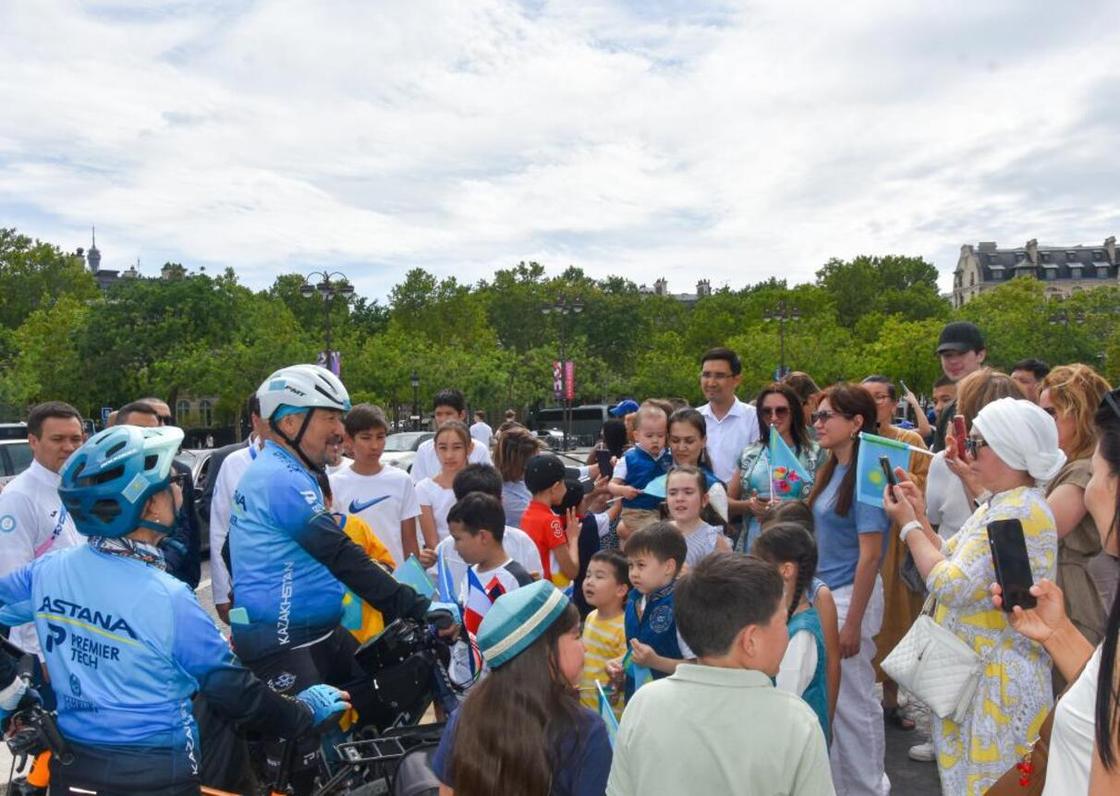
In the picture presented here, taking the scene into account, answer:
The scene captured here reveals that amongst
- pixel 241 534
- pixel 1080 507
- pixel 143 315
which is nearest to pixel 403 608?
pixel 241 534

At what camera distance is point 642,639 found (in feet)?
14.2

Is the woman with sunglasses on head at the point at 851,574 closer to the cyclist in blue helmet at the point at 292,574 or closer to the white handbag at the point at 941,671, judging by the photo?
the white handbag at the point at 941,671

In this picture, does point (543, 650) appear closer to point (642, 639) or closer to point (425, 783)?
point (425, 783)

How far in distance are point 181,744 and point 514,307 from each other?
3379 inches

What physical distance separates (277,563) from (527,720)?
5.17ft

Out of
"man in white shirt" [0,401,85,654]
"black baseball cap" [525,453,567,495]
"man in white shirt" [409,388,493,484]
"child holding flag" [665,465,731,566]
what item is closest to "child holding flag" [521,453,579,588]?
"black baseball cap" [525,453,567,495]

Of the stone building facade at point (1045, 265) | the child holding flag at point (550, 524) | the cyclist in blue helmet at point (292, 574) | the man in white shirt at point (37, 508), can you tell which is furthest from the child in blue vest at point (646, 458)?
the stone building facade at point (1045, 265)

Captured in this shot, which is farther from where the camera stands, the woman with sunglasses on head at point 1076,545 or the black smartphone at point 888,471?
the black smartphone at point 888,471

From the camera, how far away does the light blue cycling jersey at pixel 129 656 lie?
272 cm

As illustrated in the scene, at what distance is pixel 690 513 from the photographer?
529 cm

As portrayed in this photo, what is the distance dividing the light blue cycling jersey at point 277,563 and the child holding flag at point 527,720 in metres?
1.24

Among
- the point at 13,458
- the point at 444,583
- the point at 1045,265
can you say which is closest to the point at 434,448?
the point at 444,583

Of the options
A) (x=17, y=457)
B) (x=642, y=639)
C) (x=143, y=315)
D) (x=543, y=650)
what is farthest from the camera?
(x=143, y=315)

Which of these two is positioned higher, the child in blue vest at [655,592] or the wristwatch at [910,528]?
the wristwatch at [910,528]
